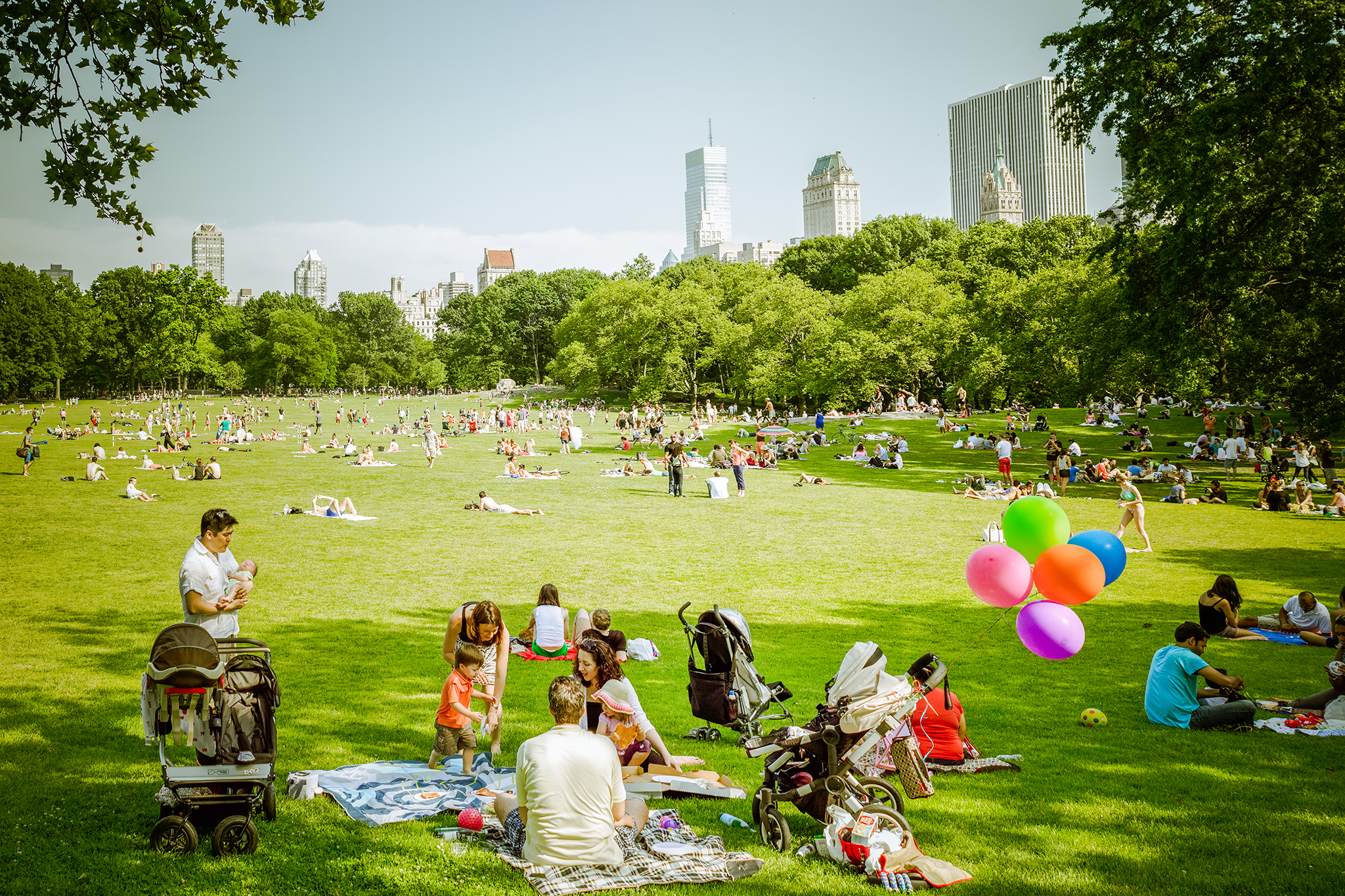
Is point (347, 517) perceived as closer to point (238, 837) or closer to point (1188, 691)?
point (238, 837)

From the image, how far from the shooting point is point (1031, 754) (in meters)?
7.15

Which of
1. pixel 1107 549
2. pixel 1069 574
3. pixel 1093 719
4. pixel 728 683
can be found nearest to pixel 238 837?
pixel 728 683

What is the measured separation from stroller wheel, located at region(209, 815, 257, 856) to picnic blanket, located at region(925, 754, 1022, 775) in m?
4.78

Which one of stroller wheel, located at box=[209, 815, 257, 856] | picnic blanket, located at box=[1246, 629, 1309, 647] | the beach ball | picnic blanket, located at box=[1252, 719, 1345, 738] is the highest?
stroller wheel, located at box=[209, 815, 257, 856]

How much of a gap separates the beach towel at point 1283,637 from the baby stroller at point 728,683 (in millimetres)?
7603

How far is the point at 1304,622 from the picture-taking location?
11.3m

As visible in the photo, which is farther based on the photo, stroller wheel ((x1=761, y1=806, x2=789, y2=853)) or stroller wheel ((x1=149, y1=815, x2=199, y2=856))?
stroller wheel ((x1=761, y1=806, x2=789, y2=853))

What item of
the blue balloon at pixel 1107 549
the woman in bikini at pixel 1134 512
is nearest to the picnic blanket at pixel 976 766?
the blue balloon at pixel 1107 549

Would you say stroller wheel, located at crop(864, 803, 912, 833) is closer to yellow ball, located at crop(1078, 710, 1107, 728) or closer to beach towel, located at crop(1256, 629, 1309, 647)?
yellow ball, located at crop(1078, 710, 1107, 728)

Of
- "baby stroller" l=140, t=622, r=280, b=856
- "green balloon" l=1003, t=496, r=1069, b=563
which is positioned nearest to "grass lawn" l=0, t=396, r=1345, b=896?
"baby stroller" l=140, t=622, r=280, b=856

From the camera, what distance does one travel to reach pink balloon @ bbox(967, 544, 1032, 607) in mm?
7434

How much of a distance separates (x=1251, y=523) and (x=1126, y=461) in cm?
1138

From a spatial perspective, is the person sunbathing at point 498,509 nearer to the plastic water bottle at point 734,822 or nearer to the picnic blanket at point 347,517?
the picnic blanket at point 347,517

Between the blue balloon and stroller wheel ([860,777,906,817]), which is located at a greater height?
the blue balloon
